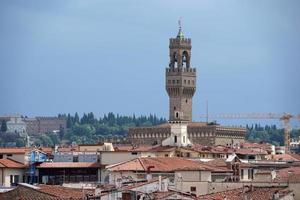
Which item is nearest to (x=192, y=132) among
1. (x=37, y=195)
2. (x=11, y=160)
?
(x=11, y=160)

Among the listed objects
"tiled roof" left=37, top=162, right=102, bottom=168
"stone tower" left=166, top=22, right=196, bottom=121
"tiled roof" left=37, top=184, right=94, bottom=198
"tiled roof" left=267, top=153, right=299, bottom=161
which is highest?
"stone tower" left=166, top=22, right=196, bottom=121

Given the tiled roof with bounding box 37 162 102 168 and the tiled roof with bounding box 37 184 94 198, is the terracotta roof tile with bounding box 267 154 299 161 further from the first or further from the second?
the tiled roof with bounding box 37 184 94 198

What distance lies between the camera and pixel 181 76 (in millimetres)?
190750

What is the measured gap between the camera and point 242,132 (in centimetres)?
17738

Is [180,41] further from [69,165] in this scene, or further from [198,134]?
[69,165]

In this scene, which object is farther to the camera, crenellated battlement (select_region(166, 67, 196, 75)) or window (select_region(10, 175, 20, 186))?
crenellated battlement (select_region(166, 67, 196, 75))

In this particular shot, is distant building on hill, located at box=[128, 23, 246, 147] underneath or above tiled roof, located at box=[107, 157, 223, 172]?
above

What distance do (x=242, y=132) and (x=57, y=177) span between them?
103 meters

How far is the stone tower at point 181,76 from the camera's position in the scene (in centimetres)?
18762

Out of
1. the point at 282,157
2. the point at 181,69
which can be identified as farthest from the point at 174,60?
the point at 282,157

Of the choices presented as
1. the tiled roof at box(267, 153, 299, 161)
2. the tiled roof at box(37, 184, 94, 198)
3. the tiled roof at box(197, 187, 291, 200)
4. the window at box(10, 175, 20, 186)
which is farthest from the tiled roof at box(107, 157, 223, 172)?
the tiled roof at box(267, 153, 299, 161)

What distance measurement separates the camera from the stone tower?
187625 mm

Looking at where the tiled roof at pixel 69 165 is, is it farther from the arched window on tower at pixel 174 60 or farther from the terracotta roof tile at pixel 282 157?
the arched window on tower at pixel 174 60

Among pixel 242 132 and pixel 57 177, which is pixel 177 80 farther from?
pixel 57 177
